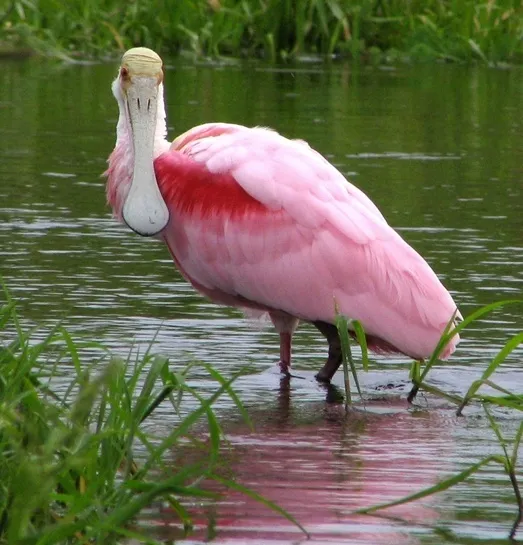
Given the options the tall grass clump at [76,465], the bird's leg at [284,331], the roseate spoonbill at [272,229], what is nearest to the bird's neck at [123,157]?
the roseate spoonbill at [272,229]

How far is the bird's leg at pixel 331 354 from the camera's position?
302 inches

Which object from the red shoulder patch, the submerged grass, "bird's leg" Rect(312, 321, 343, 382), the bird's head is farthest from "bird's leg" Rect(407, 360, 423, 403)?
the bird's head

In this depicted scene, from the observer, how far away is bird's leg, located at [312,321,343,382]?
767 centimetres

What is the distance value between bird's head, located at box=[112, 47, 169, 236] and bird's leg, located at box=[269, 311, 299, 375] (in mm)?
650

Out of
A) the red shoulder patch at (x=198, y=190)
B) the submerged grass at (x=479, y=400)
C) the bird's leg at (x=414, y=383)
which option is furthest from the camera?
the red shoulder patch at (x=198, y=190)

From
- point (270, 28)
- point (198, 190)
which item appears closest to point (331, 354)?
point (198, 190)

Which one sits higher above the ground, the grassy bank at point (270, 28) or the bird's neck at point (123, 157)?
the bird's neck at point (123, 157)

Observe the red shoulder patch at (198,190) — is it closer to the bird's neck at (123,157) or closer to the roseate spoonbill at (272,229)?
the roseate spoonbill at (272,229)

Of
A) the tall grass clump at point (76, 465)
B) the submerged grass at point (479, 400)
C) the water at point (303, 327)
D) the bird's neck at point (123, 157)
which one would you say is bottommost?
the water at point (303, 327)

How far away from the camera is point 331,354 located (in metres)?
7.73

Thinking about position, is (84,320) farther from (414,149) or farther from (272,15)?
(272,15)

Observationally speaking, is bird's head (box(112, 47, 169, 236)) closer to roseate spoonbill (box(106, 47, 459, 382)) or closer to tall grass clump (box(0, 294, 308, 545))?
roseate spoonbill (box(106, 47, 459, 382))

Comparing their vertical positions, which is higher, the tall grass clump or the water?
the tall grass clump

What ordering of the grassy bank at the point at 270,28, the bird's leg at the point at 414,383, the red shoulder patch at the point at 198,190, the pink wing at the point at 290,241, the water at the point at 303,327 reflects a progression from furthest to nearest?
1. the grassy bank at the point at 270,28
2. the red shoulder patch at the point at 198,190
3. the pink wing at the point at 290,241
4. the bird's leg at the point at 414,383
5. the water at the point at 303,327
